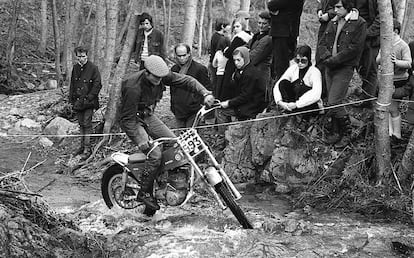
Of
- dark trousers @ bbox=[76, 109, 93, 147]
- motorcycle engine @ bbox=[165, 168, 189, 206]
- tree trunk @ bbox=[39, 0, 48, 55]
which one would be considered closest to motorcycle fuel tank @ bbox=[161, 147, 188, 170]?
motorcycle engine @ bbox=[165, 168, 189, 206]

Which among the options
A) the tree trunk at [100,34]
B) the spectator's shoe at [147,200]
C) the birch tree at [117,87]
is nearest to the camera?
the spectator's shoe at [147,200]

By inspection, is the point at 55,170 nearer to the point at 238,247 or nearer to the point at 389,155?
the point at 238,247

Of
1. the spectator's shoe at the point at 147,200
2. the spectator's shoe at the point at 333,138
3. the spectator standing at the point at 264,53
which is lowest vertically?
the spectator's shoe at the point at 147,200

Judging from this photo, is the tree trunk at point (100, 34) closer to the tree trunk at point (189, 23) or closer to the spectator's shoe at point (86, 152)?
the tree trunk at point (189, 23)

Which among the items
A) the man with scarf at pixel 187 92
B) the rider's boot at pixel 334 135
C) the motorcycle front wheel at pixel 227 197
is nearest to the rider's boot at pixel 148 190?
the motorcycle front wheel at pixel 227 197

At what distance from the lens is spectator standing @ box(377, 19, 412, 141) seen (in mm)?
6992

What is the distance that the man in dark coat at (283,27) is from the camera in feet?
25.4

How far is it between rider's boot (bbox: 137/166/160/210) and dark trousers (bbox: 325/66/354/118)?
2628 millimetres

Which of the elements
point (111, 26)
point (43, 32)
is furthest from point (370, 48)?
point (43, 32)

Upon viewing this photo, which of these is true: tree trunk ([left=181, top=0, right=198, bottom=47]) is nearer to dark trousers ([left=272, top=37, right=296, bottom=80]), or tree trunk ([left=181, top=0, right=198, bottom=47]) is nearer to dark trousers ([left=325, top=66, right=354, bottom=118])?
dark trousers ([left=272, top=37, right=296, bottom=80])

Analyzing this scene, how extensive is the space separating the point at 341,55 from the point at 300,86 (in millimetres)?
692

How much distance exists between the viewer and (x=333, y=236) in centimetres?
588

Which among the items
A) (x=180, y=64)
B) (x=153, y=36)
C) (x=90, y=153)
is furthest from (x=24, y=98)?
(x=180, y=64)

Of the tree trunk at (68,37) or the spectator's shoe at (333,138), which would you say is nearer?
the spectator's shoe at (333,138)
